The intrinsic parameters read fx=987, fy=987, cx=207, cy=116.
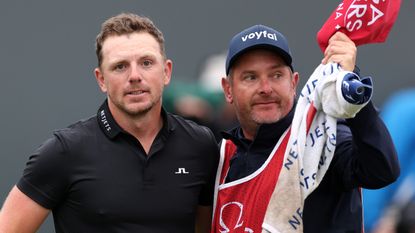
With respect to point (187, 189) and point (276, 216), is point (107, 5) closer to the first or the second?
point (187, 189)

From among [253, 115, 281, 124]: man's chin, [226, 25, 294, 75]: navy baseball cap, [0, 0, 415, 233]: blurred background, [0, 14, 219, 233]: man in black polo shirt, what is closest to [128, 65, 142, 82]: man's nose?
[0, 14, 219, 233]: man in black polo shirt

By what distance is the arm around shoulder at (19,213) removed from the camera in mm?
3404

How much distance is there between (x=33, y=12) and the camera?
5.80m

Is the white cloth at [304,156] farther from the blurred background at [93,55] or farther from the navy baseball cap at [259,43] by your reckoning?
the blurred background at [93,55]

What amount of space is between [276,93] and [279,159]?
0.23 metres

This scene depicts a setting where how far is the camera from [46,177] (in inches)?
133

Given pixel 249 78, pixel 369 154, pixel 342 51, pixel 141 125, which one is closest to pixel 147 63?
pixel 141 125

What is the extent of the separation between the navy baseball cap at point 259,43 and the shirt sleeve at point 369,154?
377 millimetres

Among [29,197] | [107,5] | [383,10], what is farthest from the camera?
[107,5]

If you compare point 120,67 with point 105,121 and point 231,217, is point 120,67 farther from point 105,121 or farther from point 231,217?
point 231,217

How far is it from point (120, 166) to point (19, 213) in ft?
1.26

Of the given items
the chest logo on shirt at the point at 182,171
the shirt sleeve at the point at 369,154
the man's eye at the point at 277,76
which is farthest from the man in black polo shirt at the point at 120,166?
the shirt sleeve at the point at 369,154

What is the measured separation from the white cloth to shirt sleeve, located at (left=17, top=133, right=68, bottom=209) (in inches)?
28.7

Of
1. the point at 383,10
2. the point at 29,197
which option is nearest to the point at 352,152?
the point at 383,10
